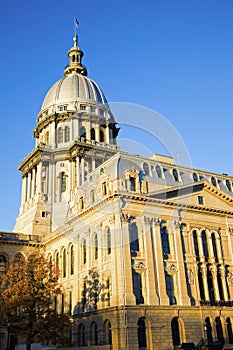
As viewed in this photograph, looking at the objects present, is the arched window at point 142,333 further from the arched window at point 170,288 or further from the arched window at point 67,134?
the arched window at point 67,134

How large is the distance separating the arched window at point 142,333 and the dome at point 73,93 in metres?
51.3

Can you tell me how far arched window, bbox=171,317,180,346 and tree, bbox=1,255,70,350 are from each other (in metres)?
11.8

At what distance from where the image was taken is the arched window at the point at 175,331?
148 feet

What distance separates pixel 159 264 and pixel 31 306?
15079 mm

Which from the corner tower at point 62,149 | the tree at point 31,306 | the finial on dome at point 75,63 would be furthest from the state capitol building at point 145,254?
the finial on dome at point 75,63

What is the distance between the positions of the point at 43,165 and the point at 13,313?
35.2 metres

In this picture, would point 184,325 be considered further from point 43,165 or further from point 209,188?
point 43,165

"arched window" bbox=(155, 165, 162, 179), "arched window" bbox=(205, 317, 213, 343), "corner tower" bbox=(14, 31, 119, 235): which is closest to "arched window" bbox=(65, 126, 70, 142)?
"corner tower" bbox=(14, 31, 119, 235)

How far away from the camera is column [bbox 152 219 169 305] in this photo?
46094 millimetres

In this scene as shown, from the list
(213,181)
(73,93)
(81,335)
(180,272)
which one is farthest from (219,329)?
(73,93)

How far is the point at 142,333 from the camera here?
142 ft

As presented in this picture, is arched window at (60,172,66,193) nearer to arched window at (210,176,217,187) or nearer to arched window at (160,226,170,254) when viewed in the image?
arched window at (210,176,217,187)

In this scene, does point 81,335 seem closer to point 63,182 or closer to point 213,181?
point 213,181

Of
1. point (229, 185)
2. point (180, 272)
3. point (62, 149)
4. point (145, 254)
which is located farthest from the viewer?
point (62, 149)
